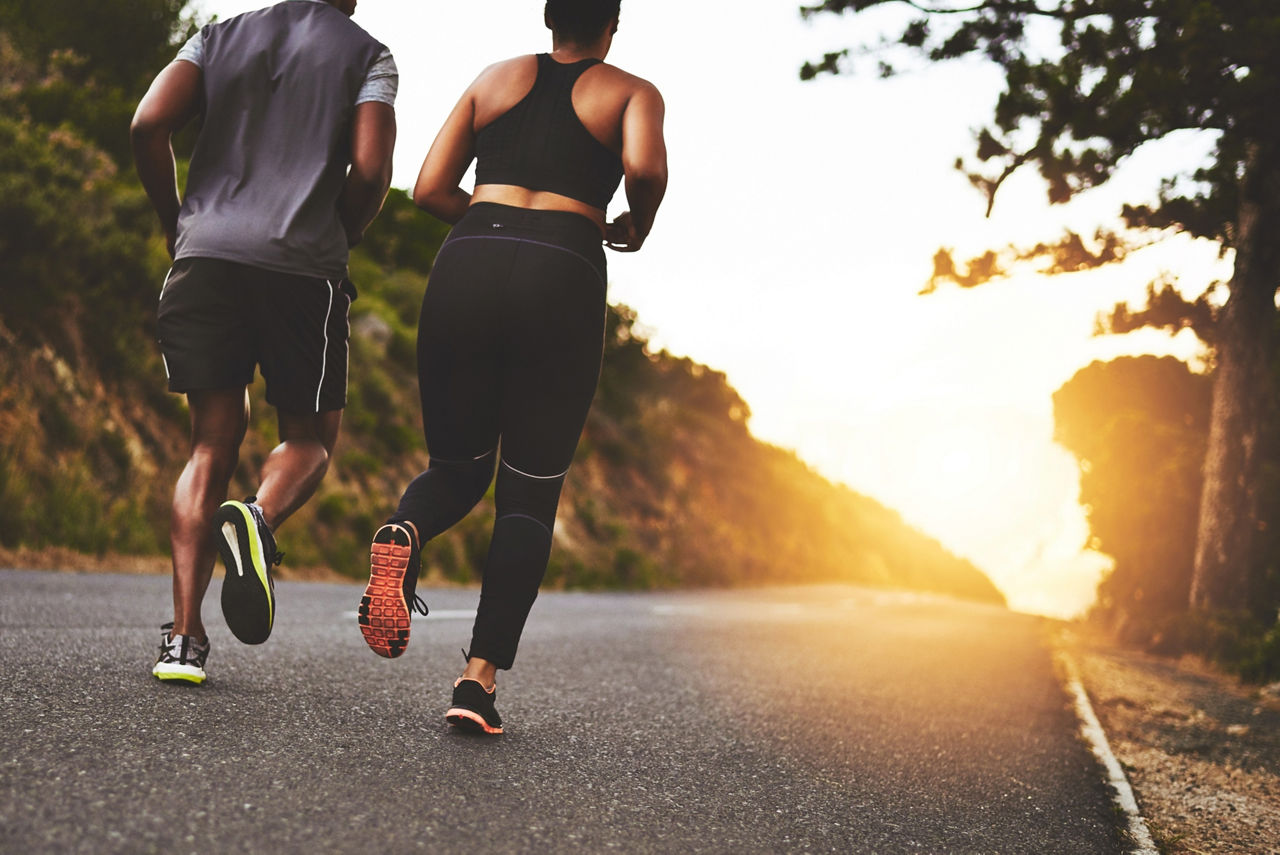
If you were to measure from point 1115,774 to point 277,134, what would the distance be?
3.60 meters

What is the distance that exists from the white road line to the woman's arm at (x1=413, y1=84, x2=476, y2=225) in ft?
8.23

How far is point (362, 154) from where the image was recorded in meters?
2.99

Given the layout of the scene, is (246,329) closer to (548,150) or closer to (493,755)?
(548,150)

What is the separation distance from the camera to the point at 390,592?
8.24ft

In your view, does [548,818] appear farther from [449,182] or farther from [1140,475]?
[1140,475]

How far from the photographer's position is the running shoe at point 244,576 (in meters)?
2.61

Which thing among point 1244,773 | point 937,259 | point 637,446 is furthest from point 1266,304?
point 637,446

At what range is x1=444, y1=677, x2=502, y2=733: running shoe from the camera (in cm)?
268

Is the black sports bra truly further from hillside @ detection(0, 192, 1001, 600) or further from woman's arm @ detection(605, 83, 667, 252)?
hillside @ detection(0, 192, 1001, 600)

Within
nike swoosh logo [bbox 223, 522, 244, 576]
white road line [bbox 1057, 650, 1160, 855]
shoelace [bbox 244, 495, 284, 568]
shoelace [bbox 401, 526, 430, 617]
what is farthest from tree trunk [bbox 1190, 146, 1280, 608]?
nike swoosh logo [bbox 223, 522, 244, 576]

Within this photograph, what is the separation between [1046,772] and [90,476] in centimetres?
863

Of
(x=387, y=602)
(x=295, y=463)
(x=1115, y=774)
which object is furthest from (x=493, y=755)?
(x=1115, y=774)

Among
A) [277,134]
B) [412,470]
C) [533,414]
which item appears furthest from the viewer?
[412,470]

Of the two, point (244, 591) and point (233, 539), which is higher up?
point (233, 539)
